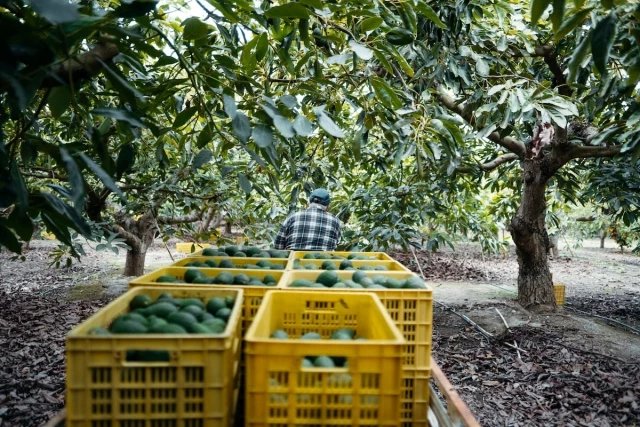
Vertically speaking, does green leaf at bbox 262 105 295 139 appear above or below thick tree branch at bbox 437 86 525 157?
below

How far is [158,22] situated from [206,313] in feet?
9.94

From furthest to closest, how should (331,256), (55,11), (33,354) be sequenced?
(33,354)
(331,256)
(55,11)

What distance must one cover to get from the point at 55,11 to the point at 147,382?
82cm

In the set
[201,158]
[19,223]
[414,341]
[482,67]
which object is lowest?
[414,341]

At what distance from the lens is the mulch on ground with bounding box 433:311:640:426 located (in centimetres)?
313

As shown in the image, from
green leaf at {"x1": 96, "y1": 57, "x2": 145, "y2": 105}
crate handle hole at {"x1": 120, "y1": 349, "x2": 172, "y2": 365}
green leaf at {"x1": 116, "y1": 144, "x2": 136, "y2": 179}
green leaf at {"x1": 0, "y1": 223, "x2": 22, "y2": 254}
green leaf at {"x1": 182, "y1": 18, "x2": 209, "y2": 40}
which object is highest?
green leaf at {"x1": 182, "y1": 18, "x2": 209, "y2": 40}

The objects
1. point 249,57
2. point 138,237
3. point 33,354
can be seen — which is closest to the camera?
point 249,57

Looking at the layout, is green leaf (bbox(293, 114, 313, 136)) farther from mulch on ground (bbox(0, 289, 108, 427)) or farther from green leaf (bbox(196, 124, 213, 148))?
mulch on ground (bbox(0, 289, 108, 427))

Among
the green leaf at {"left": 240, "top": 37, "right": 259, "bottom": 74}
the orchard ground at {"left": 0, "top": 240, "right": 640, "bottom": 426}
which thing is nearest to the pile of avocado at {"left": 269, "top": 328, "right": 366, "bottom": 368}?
the green leaf at {"left": 240, "top": 37, "right": 259, "bottom": 74}

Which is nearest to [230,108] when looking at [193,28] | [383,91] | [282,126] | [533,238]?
[282,126]

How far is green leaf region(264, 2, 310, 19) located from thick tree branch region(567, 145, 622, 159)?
3718 millimetres

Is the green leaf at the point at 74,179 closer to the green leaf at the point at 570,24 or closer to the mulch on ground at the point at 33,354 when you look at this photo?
the green leaf at the point at 570,24

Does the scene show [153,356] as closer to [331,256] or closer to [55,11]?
[55,11]

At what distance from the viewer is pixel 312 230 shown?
3.71 m
